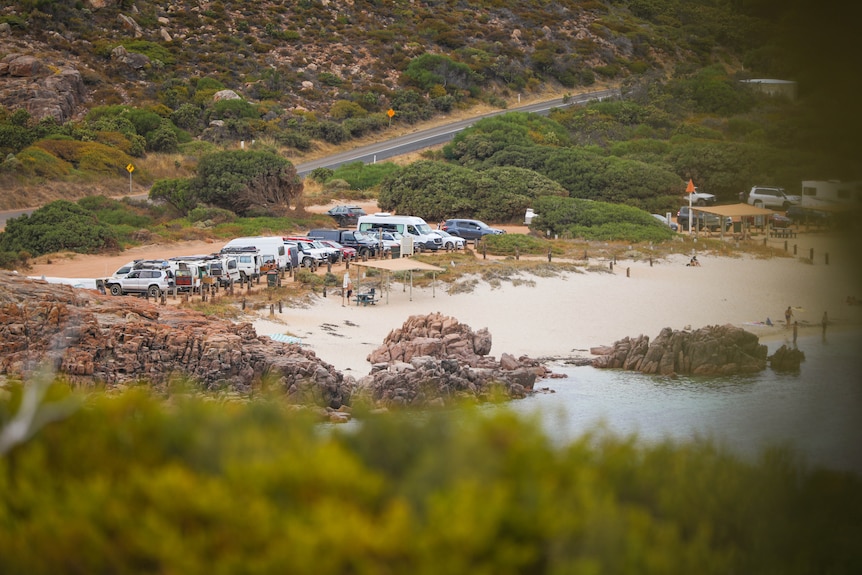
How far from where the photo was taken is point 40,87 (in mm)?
54156

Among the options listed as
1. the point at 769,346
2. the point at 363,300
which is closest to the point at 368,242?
the point at 363,300

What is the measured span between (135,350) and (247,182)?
2518cm

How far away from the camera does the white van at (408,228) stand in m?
35.8

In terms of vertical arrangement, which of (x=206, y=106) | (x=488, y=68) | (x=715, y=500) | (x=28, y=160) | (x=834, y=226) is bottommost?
(x=715, y=500)

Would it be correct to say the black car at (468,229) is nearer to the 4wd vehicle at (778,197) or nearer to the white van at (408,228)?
the white van at (408,228)

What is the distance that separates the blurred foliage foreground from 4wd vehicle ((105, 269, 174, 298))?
2097 centimetres

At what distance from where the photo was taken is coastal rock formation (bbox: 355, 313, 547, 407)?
1812 centimetres

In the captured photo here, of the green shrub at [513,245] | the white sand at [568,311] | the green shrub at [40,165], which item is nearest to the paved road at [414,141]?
the green shrub at [40,165]

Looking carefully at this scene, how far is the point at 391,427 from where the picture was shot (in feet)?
16.4

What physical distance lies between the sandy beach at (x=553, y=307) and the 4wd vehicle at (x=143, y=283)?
3.22 m

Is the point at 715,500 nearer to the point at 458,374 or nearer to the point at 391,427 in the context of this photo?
the point at 391,427

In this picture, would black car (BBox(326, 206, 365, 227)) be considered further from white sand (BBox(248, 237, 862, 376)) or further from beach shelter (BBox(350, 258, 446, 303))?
white sand (BBox(248, 237, 862, 376))

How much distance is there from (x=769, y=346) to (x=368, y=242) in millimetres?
15953

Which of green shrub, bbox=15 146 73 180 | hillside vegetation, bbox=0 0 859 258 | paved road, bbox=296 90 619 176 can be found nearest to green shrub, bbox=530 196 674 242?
hillside vegetation, bbox=0 0 859 258
